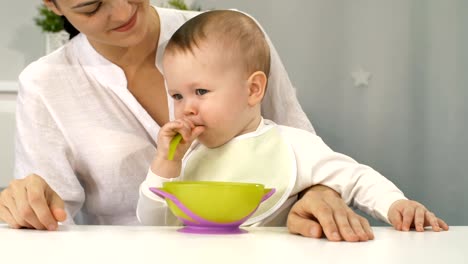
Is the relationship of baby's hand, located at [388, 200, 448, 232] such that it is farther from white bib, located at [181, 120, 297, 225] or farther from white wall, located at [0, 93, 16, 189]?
white wall, located at [0, 93, 16, 189]

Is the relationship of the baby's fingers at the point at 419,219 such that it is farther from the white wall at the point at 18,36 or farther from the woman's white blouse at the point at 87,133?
the white wall at the point at 18,36

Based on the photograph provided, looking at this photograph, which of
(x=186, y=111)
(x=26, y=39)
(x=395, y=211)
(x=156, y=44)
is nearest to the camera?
(x=395, y=211)

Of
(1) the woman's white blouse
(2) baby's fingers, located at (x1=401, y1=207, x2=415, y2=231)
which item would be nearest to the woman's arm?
(1) the woman's white blouse

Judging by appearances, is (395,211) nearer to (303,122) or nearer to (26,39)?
(303,122)

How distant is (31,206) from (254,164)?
0.43 meters

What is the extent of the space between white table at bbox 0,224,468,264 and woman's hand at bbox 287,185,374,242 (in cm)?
2

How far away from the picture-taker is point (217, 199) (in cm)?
96

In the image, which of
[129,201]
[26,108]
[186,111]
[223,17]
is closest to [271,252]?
[186,111]

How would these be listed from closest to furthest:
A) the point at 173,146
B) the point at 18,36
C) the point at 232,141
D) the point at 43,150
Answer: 1. the point at 173,146
2. the point at 232,141
3. the point at 43,150
4. the point at 18,36

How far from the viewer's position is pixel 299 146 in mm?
1286

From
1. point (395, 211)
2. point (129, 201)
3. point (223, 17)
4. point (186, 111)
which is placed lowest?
point (129, 201)

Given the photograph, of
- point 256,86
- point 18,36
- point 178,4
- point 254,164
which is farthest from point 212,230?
point 18,36

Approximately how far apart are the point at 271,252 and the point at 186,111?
0.52m

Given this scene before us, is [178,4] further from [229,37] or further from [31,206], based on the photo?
[31,206]
